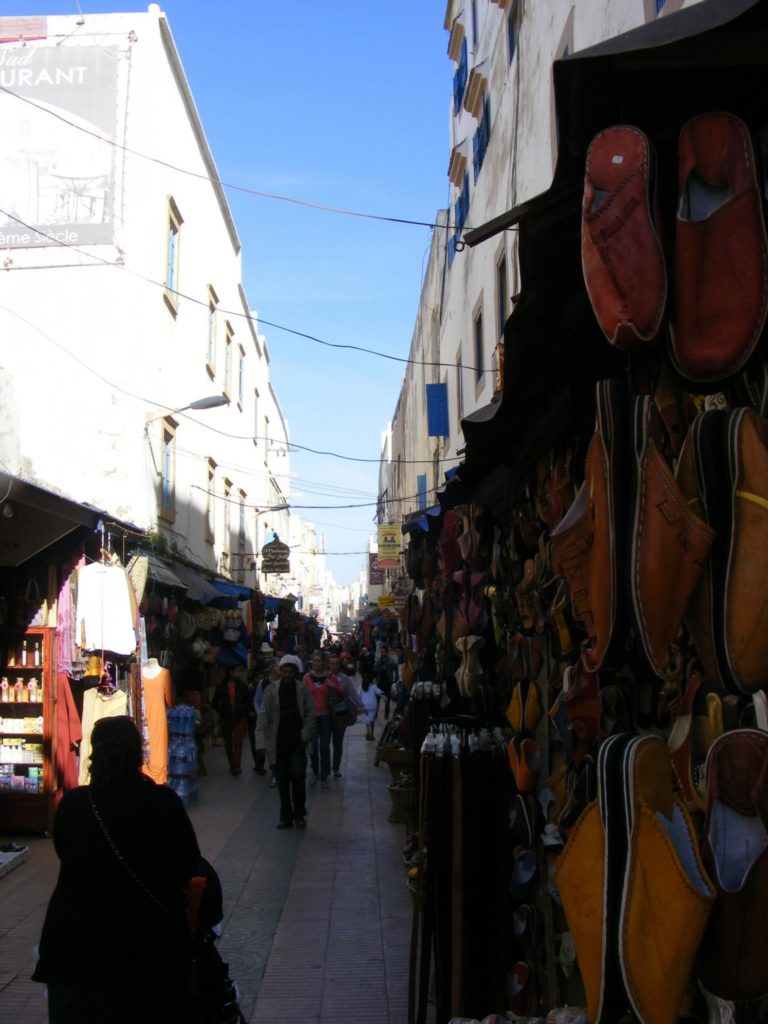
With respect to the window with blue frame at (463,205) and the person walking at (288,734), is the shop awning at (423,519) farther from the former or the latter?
the window with blue frame at (463,205)

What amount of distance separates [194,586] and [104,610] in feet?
15.5

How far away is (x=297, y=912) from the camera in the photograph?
267 inches

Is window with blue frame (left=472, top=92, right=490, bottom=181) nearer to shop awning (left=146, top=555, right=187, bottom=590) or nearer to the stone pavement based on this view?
shop awning (left=146, top=555, right=187, bottom=590)

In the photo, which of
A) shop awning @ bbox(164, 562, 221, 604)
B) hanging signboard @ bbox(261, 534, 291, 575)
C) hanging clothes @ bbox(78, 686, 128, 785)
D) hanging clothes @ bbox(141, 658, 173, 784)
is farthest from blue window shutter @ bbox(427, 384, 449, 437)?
hanging clothes @ bbox(78, 686, 128, 785)

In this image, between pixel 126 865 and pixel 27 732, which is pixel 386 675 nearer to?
pixel 27 732

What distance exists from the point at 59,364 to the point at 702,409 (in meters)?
12.8

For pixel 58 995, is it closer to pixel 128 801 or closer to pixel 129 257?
pixel 128 801

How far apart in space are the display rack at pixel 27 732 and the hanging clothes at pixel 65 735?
0.08 metres

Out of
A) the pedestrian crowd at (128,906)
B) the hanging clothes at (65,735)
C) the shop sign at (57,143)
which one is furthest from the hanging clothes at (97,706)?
the shop sign at (57,143)

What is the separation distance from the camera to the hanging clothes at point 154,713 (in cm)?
991

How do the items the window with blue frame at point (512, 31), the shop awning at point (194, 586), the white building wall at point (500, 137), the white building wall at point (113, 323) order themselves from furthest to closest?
1. the shop awning at point (194, 586)
2. the white building wall at point (113, 323)
3. the window with blue frame at point (512, 31)
4. the white building wall at point (500, 137)

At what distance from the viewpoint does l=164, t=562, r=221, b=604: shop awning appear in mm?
13766

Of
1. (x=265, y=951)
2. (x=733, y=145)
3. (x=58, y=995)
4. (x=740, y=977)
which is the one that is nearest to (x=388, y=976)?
(x=265, y=951)

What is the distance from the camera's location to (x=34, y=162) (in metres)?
14.2
